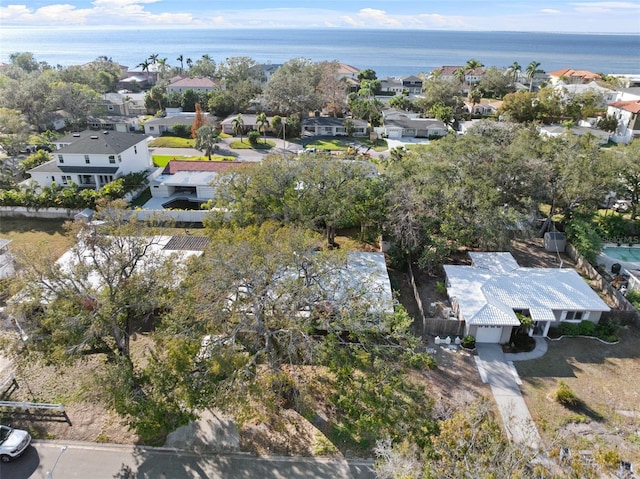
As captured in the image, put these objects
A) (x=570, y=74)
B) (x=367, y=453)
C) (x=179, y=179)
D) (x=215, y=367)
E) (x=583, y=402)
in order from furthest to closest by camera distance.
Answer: (x=570, y=74) < (x=179, y=179) < (x=583, y=402) < (x=367, y=453) < (x=215, y=367)

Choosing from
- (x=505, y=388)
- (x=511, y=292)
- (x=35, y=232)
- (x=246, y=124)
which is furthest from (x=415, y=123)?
(x=505, y=388)

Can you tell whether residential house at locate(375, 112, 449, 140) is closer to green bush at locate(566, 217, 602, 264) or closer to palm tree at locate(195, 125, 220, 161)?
palm tree at locate(195, 125, 220, 161)

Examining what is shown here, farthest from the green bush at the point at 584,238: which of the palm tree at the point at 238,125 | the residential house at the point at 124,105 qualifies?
the residential house at the point at 124,105

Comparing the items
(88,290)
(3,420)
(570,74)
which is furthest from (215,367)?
(570,74)

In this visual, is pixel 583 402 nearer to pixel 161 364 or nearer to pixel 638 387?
pixel 638 387

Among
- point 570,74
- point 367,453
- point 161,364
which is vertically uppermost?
point 570,74

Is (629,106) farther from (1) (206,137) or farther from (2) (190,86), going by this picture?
(2) (190,86)
